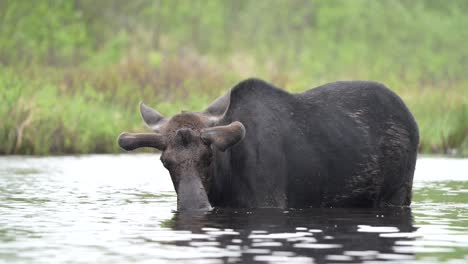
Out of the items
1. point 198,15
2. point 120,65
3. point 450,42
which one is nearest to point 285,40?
point 198,15

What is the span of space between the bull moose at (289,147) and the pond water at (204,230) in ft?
0.94

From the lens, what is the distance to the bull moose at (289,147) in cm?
1176

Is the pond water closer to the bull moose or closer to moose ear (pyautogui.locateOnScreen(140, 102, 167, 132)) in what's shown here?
the bull moose

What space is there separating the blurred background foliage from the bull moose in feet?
43.9

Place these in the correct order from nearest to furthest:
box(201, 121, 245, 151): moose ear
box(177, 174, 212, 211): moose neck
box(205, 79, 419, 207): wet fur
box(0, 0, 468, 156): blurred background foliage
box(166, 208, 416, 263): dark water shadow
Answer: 1. box(166, 208, 416, 263): dark water shadow
2. box(177, 174, 212, 211): moose neck
3. box(201, 121, 245, 151): moose ear
4. box(205, 79, 419, 207): wet fur
5. box(0, 0, 468, 156): blurred background foliage

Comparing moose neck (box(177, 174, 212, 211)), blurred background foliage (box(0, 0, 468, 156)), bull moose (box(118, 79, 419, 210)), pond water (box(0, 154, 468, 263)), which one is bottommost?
pond water (box(0, 154, 468, 263))

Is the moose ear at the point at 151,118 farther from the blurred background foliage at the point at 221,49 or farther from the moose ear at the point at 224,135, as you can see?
the blurred background foliage at the point at 221,49

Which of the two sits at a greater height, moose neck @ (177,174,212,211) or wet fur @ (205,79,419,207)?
wet fur @ (205,79,419,207)

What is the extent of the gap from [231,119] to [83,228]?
242 cm

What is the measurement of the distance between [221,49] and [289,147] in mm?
42361

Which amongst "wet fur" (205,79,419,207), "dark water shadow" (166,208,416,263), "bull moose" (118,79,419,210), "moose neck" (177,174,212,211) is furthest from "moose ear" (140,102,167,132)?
"dark water shadow" (166,208,416,263)

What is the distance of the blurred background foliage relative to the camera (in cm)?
3017

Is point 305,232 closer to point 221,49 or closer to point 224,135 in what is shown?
point 224,135

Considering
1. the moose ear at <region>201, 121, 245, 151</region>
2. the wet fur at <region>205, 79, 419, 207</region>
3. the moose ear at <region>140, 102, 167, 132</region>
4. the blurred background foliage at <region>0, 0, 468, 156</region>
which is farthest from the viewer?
the blurred background foliage at <region>0, 0, 468, 156</region>
